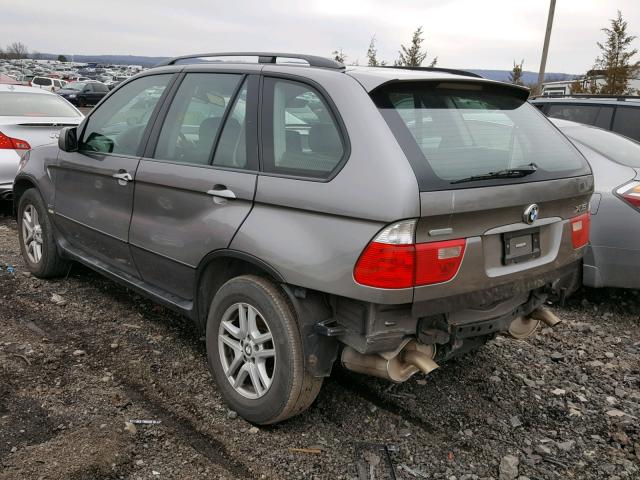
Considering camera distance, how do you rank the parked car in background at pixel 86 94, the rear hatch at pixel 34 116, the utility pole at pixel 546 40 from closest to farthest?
1. the rear hatch at pixel 34 116
2. the utility pole at pixel 546 40
3. the parked car in background at pixel 86 94

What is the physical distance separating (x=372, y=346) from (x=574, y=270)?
56.4 inches

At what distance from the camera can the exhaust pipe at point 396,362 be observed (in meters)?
2.61

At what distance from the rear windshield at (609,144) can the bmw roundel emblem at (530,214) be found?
2512mm

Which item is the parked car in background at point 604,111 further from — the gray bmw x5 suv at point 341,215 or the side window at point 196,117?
the side window at point 196,117

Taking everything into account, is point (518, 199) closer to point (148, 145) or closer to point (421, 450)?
point (421, 450)

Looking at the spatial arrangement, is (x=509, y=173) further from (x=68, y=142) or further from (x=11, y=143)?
(x=11, y=143)

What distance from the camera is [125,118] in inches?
154

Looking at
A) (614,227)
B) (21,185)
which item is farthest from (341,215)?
(21,185)

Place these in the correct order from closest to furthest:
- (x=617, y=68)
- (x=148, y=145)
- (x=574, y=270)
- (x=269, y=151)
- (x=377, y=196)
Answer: (x=377, y=196), (x=269, y=151), (x=574, y=270), (x=148, y=145), (x=617, y=68)

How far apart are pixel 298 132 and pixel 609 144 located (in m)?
3.54

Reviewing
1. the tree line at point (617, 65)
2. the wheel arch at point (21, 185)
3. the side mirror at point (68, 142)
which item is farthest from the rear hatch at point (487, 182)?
the tree line at point (617, 65)

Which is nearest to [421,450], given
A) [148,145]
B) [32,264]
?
[148,145]

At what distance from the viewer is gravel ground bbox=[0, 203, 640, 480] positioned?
8.91 feet

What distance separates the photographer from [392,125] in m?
2.53
